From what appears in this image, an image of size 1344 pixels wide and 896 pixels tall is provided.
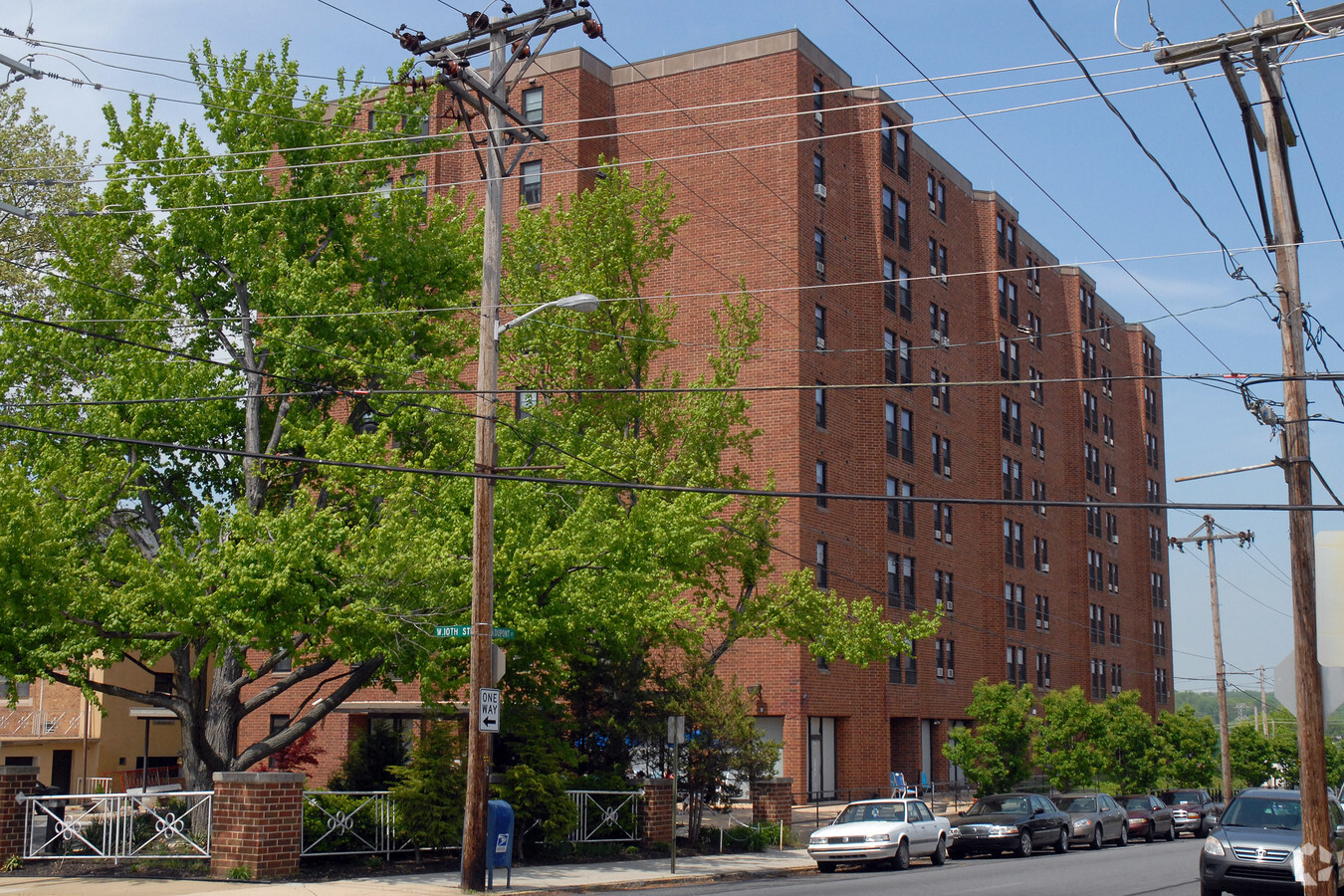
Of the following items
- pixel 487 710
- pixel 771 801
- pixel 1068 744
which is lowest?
pixel 771 801

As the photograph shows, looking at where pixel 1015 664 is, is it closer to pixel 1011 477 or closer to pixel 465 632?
pixel 1011 477

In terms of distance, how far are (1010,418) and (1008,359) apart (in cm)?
269

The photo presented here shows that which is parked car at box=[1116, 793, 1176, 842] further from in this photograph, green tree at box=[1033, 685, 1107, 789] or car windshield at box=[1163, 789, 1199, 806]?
car windshield at box=[1163, 789, 1199, 806]

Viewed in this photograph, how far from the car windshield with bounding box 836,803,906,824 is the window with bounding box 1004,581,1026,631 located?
30.0m

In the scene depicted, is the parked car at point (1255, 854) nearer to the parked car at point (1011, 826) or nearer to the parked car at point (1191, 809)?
the parked car at point (1011, 826)

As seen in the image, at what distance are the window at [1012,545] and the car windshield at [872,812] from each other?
31.3m

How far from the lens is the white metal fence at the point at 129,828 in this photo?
66.5ft

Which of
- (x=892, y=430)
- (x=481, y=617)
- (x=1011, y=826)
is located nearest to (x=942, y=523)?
(x=892, y=430)

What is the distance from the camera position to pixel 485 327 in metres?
19.8

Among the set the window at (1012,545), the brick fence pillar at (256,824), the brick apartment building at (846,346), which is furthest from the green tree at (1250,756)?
the brick fence pillar at (256,824)

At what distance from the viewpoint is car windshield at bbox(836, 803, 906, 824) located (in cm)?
2692

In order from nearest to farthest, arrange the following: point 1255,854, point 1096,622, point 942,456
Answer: point 1255,854 < point 942,456 < point 1096,622

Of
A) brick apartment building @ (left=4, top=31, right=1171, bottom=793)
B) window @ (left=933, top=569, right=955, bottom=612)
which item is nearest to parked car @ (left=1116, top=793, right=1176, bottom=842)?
brick apartment building @ (left=4, top=31, right=1171, bottom=793)

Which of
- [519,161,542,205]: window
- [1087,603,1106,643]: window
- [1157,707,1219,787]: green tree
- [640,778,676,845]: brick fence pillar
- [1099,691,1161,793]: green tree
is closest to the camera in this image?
[640,778,676,845]: brick fence pillar
